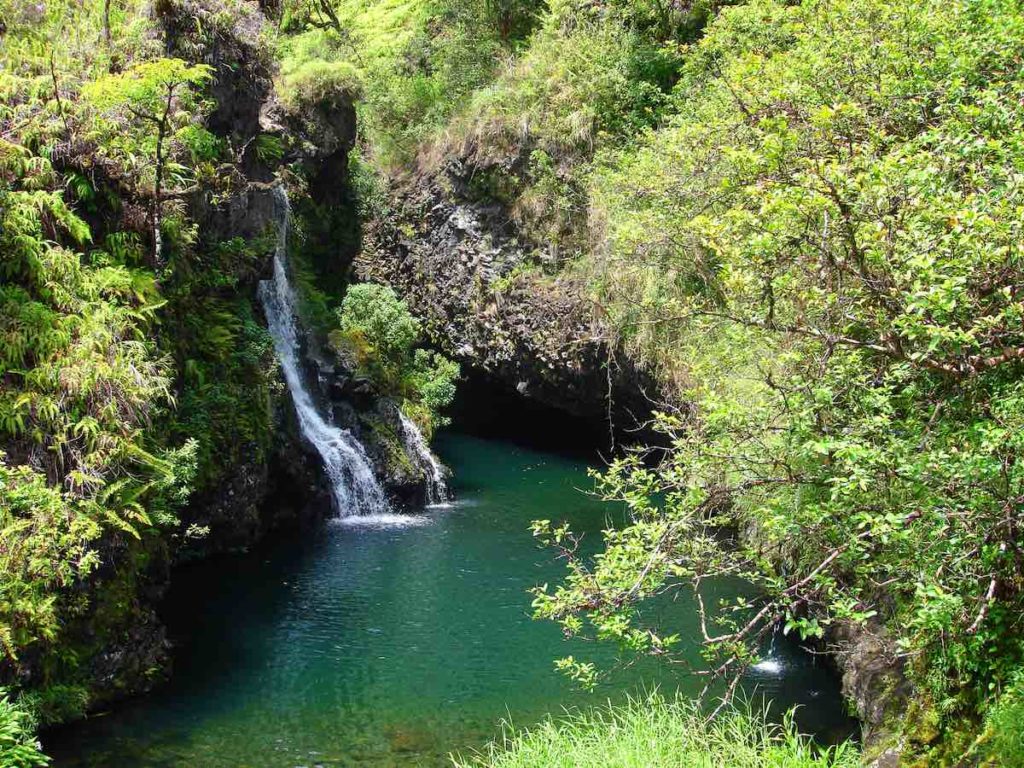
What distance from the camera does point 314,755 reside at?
351 inches

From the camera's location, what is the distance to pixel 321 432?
1914 cm

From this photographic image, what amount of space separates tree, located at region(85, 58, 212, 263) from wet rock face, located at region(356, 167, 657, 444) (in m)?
10.3

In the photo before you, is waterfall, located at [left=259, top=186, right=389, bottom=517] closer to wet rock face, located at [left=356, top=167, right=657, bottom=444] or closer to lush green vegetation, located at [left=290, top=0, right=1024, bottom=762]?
wet rock face, located at [left=356, top=167, right=657, bottom=444]

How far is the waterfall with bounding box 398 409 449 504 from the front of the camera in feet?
66.9

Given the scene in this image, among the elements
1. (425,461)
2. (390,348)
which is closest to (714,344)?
(425,461)

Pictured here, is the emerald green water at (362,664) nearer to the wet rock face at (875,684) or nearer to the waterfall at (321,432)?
the wet rock face at (875,684)

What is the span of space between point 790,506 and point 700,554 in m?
0.85

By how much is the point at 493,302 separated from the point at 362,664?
13.8 meters

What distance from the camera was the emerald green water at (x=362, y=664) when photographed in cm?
904

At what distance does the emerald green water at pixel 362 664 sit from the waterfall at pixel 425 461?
9.22 ft

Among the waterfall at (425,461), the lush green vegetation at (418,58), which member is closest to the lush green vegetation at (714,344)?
the waterfall at (425,461)

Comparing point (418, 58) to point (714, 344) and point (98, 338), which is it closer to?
point (714, 344)

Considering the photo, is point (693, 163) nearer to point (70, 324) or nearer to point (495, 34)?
point (70, 324)

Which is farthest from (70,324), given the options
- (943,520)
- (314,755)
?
(943,520)
